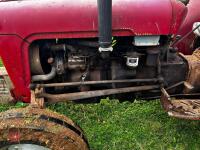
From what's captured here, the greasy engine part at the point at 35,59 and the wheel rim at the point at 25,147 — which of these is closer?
the wheel rim at the point at 25,147

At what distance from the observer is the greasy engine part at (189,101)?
2807 millimetres

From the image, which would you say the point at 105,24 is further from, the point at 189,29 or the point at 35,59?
the point at 189,29

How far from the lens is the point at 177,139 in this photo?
3.41 metres

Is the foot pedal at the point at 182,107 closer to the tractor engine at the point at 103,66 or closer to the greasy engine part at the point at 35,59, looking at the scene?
the tractor engine at the point at 103,66

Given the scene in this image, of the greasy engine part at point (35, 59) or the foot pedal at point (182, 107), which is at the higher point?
the greasy engine part at point (35, 59)

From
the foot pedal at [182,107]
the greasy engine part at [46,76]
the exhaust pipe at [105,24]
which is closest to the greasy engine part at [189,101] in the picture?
the foot pedal at [182,107]

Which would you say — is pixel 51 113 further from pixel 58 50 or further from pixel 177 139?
pixel 177 139

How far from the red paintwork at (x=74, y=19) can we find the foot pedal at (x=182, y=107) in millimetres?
537

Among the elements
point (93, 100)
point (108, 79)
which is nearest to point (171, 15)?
point (108, 79)

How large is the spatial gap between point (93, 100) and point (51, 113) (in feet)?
1.93

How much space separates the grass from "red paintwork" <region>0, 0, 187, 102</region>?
3.62 feet

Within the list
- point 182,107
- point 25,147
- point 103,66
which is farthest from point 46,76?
point 182,107

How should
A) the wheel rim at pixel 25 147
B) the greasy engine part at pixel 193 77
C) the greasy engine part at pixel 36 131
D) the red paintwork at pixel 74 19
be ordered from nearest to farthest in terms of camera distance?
the greasy engine part at pixel 36 131 < the wheel rim at pixel 25 147 < the red paintwork at pixel 74 19 < the greasy engine part at pixel 193 77

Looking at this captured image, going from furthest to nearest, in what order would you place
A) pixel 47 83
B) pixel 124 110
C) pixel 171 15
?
1. pixel 124 110
2. pixel 47 83
3. pixel 171 15
